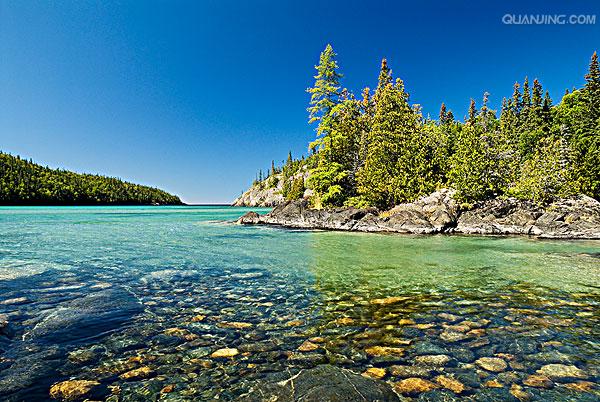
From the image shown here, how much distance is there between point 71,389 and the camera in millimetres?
4008

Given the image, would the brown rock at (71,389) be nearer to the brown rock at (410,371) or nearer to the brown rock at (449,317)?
the brown rock at (410,371)

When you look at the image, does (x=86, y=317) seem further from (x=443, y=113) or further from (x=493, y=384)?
(x=443, y=113)

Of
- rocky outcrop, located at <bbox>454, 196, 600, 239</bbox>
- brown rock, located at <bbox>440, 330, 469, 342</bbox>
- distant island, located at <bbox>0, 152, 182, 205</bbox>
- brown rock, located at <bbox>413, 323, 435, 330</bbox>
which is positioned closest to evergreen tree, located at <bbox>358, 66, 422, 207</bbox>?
rocky outcrop, located at <bbox>454, 196, 600, 239</bbox>

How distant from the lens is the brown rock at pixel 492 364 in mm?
4609

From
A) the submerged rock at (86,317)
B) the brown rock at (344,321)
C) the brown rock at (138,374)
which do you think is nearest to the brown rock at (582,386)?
the brown rock at (344,321)

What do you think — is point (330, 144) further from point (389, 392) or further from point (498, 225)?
point (389, 392)

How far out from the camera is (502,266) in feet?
42.6

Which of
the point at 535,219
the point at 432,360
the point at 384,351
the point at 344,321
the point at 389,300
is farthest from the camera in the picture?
the point at 535,219

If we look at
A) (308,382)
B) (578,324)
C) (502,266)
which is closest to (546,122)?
(502,266)

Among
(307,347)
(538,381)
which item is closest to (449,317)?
(538,381)

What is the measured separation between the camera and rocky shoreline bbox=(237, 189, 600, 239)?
25.4 metres

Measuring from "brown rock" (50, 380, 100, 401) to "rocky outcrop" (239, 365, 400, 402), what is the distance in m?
1.99

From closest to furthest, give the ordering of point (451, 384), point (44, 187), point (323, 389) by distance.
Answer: point (323, 389), point (451, 384), point (44, 187)

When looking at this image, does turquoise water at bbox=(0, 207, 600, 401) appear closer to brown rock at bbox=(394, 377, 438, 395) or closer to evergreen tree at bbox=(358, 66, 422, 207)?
brown rock at bbox=(394, 377, 438, 395)
